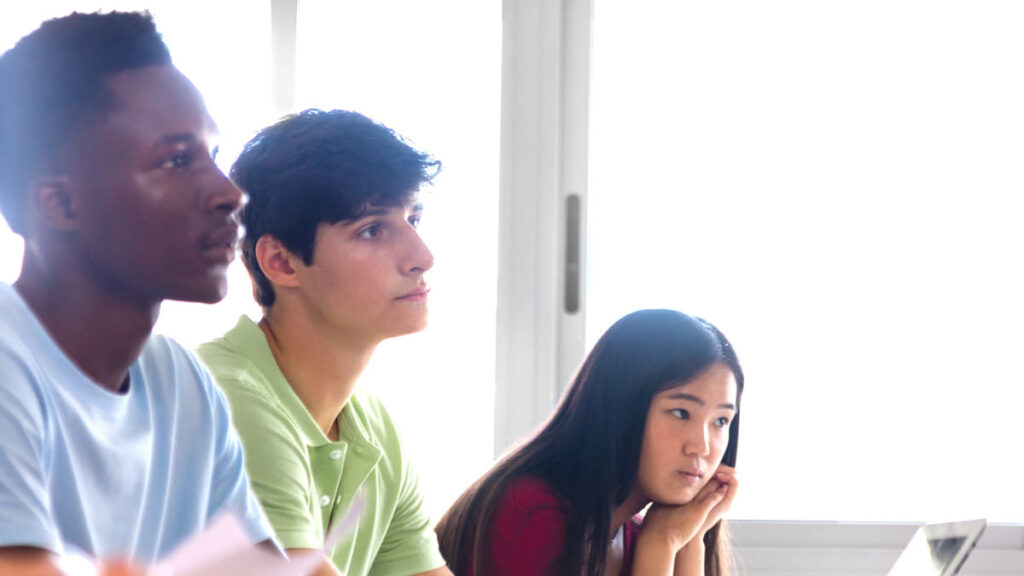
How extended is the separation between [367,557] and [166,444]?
54 centimetres

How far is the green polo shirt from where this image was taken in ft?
3.49

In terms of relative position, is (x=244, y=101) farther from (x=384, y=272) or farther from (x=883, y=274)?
(x=883, y=274)

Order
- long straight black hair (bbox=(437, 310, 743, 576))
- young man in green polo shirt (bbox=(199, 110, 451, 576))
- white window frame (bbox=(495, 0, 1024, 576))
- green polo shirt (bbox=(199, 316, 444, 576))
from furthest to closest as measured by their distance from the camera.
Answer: white window frame (bbox=(495, 0, 1024, 576))
long straight black hair (bbox=(437, 310, 743, 576))
young man in green polo shirt (bbox=(199, 110, 451, 576))
green polo shirt (bbox=(199, 316, 444, 576))

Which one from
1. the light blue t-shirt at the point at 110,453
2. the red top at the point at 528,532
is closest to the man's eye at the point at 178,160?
the light blue t-shirt at the point at 110,453

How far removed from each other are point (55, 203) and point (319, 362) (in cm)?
56

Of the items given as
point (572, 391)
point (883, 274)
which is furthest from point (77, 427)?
point (883, 274)

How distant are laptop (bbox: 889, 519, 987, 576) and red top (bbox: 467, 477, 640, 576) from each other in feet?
1.52

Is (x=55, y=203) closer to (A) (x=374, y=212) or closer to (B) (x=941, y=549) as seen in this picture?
(A) (x=374, y=212)

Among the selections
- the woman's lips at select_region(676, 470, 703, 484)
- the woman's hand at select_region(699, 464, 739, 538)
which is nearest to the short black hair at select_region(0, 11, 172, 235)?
the woman's lips at select_region(676, 470, 703, 484)

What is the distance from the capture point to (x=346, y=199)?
3.91 feet

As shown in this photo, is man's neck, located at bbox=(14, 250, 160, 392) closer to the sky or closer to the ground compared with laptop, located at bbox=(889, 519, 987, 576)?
closer to the sky

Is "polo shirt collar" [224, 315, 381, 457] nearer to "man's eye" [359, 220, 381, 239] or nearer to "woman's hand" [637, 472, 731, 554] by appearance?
"man's eye" [359, 220, 381, 239]

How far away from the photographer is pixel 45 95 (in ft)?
2.11

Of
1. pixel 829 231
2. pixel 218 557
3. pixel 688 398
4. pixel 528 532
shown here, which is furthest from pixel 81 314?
pixel 829 231
